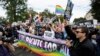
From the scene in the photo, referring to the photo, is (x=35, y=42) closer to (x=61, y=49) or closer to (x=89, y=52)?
(x=61, y=49)

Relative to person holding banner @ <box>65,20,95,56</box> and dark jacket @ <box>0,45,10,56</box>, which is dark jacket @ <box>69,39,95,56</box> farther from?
dark jacket @ <box>0,45,10,56</box>

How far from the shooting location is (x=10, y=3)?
84.7m

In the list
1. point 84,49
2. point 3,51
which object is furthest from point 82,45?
point 3,51

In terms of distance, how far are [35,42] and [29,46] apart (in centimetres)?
97

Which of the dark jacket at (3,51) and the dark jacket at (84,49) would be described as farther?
the dark jacket at (3,51)

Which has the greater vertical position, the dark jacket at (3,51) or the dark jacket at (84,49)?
the dark jacket at (84,49)

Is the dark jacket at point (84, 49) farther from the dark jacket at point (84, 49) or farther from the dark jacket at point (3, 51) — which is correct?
the dark jacket at point (3, 51)

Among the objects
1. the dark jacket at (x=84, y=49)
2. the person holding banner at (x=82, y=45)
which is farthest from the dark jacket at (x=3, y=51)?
the dark jacket at (x=84, y=49)

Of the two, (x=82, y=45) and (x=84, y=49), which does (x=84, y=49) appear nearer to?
(x=84, y=49)

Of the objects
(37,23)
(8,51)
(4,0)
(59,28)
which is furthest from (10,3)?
(8,51)

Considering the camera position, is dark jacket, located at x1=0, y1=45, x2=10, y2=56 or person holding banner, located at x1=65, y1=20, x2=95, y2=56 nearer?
person holding banner, located at x1=65, y1=20, x2=95, y2=56

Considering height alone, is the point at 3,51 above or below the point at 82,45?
below

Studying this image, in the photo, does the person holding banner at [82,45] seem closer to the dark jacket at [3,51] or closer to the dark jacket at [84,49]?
the dark jacket at [84,49]

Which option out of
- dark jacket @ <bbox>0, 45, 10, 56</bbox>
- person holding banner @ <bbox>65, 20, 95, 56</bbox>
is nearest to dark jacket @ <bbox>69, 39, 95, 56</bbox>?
person holding banner @ <bbox>65, 20, 95, 56</bbox>
